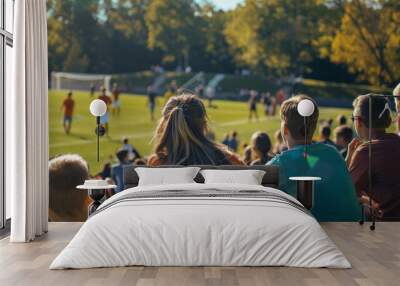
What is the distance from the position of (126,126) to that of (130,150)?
0.37 metres

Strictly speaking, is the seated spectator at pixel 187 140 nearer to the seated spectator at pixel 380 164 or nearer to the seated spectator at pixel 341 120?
the seated spectator at pixel 380 164

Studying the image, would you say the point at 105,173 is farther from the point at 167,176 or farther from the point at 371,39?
the point at 371,39

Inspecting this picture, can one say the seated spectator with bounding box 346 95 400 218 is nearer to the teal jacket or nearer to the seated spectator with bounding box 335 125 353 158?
the seated spectator with bounding box 335 125 353 158

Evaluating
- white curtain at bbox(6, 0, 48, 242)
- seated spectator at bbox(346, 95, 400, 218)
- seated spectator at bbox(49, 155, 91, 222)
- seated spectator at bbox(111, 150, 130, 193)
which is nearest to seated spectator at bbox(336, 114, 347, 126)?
seated spectator at bbox(346, 95, 400, 218)

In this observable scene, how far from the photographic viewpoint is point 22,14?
6.53 metres

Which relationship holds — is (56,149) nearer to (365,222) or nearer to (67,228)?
(67,228)

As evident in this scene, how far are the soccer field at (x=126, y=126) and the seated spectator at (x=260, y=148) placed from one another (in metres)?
0.09

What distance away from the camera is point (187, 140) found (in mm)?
7719

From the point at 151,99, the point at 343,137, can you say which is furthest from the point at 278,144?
the point at 151,99

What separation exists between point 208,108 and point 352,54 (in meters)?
2.14

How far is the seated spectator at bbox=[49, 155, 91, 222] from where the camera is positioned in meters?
8.16

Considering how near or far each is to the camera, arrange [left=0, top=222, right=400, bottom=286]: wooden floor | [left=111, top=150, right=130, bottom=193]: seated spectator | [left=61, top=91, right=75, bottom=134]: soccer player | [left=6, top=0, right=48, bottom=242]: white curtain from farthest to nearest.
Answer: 1. [left=61, top=91, right=75, bottom=134]: soccer player
2. [left=111, top=150, right=130, bottom=193]: seated spectator
3. [left=6, top=0, right=48, bottom=242]: white curtain
4. [left=0, top=222, right=400, bottom=286]: wooden floor

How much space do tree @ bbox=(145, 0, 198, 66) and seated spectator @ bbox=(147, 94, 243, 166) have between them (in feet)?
5.66

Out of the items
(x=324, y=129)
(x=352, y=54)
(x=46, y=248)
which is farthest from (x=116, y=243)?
(x=352, y=54)
